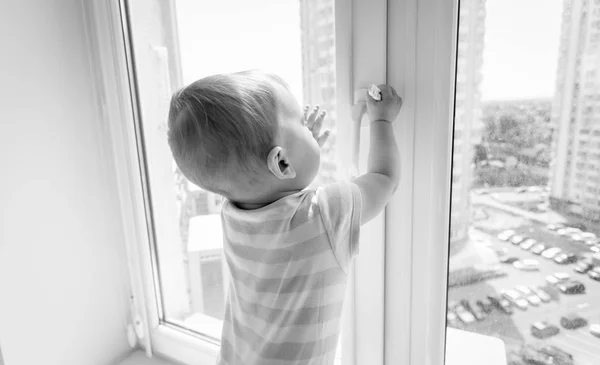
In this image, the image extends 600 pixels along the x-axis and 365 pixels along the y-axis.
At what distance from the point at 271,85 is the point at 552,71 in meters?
0.41

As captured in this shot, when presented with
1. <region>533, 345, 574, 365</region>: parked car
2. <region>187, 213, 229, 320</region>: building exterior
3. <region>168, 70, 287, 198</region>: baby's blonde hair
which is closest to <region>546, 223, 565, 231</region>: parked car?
<region>533, 345, 574, 365</region>: parked car

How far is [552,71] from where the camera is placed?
62 cm

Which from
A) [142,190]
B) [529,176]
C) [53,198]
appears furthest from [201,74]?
[529,176]

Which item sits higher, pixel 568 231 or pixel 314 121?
pixel 314 121

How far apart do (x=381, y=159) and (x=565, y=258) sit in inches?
12.9

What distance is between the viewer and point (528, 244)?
69 cm

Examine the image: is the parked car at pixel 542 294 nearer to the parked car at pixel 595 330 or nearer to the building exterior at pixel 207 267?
the parked car at pixel 595 330

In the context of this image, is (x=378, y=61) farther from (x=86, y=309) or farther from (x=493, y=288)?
(x=86, y=309)

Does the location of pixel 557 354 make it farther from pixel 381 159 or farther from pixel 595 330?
pixel 381 159

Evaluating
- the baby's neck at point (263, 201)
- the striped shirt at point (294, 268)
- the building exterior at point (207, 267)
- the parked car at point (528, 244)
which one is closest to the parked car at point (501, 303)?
the parked car at point (528, 244)

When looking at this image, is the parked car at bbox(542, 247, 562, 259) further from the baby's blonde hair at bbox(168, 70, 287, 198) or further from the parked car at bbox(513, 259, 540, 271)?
the baby's blonde hair at bbox(168, 70, 287, 198)

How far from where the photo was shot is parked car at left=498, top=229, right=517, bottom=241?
2.32ft

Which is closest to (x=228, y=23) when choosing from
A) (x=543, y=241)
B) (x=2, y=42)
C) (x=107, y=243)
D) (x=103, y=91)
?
(x=103, y=91)

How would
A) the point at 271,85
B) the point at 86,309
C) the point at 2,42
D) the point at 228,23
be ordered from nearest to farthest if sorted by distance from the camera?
1. the point at 271,85
2. the point at 2,42
3. the point at 228,23
4. the point at 86,309
